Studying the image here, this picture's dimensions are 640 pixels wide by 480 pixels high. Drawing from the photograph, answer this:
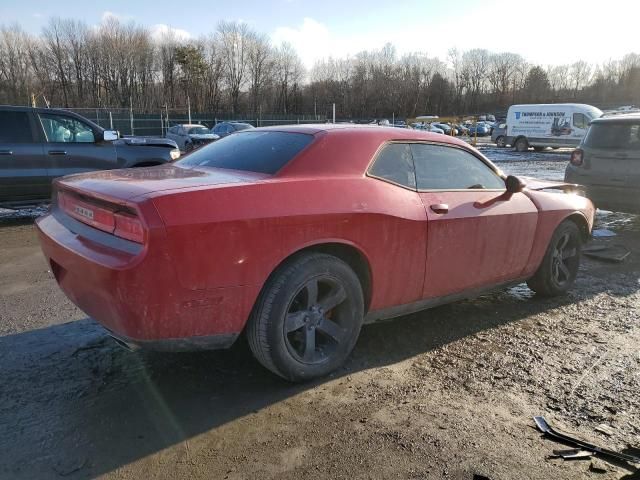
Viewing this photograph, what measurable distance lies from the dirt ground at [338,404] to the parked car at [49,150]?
14.6 feet

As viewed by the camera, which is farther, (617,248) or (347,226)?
(617,248)

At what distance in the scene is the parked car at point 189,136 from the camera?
2667cm

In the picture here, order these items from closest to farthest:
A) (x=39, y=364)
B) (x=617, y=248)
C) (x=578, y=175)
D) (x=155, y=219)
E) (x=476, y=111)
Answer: (x=155, y=219) → (x=39, y=364) → (x=617, y=248) → (x=578, y=175) → (x=476, y=111)

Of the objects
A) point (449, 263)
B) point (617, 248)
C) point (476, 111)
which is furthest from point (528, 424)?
point (476, 111)

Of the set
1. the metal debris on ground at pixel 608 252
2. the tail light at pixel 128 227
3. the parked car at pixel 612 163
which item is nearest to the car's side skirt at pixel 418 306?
the tail light at pixel 128 227

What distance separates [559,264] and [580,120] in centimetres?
2587

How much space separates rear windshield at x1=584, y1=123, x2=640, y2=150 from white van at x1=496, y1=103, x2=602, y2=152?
65.1ft

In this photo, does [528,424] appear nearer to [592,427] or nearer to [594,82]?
[592,427]

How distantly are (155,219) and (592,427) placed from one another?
2.48 meters

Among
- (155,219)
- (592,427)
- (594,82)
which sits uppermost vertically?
(594,82)

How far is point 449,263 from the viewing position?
367 centimetres

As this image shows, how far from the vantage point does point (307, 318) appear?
306 cm

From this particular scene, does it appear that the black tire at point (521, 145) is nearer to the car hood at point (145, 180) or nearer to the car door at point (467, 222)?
the car door at point (467, 222)

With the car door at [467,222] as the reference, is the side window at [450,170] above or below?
above
